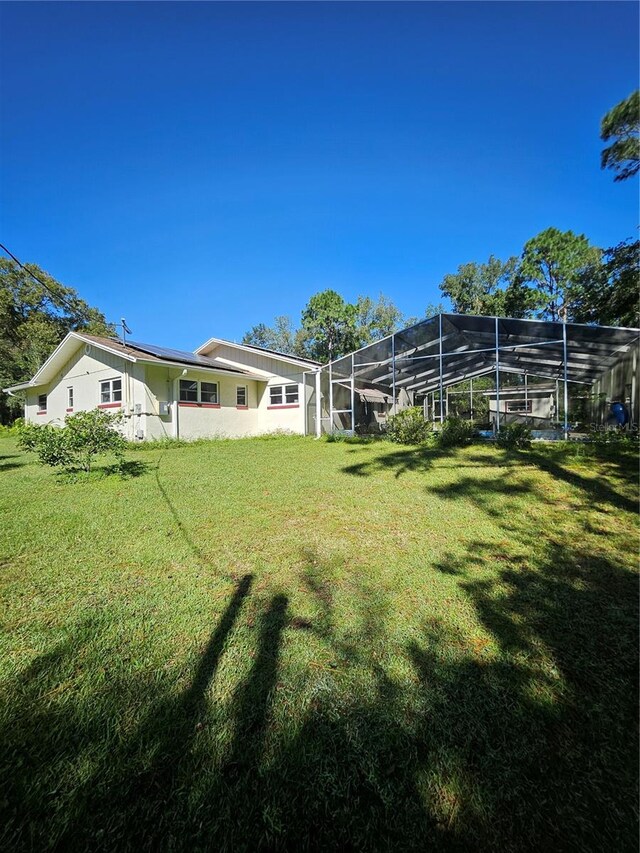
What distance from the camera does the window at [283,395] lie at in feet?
54.2

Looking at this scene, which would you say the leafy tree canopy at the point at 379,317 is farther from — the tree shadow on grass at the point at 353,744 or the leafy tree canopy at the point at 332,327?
the tree shadow on grass at the point at 353,744

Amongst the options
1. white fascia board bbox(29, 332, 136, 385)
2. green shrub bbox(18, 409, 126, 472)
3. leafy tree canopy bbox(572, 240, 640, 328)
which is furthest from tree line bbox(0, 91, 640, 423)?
green shrub bbox(18, 409, 126, 472)

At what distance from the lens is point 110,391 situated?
46.3 ft

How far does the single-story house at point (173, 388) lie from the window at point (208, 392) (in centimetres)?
4

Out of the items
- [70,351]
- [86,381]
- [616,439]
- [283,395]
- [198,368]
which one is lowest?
[616,439]

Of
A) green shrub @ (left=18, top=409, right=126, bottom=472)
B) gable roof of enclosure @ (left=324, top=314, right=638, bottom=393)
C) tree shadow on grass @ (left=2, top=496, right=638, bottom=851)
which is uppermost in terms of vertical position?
gable roof of enclosure @ (left=324, top=314, right=638, bottom=393)

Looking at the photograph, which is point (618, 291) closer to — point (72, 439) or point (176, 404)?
point (176, 404)

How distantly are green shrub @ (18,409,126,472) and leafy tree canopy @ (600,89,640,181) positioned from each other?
67.4ft

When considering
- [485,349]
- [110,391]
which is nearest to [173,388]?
[110,391]

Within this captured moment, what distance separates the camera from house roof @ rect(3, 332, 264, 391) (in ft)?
42.0

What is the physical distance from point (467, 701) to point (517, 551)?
2.02 meters

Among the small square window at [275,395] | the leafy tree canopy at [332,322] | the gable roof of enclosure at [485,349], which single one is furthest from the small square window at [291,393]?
the leafy tree canopy at [332,322]

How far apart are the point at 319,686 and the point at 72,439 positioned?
20.9 feet

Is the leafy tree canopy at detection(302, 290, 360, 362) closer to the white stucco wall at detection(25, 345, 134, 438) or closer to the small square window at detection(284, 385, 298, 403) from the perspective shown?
the small square window at detection(284, 385, 298, 403)
